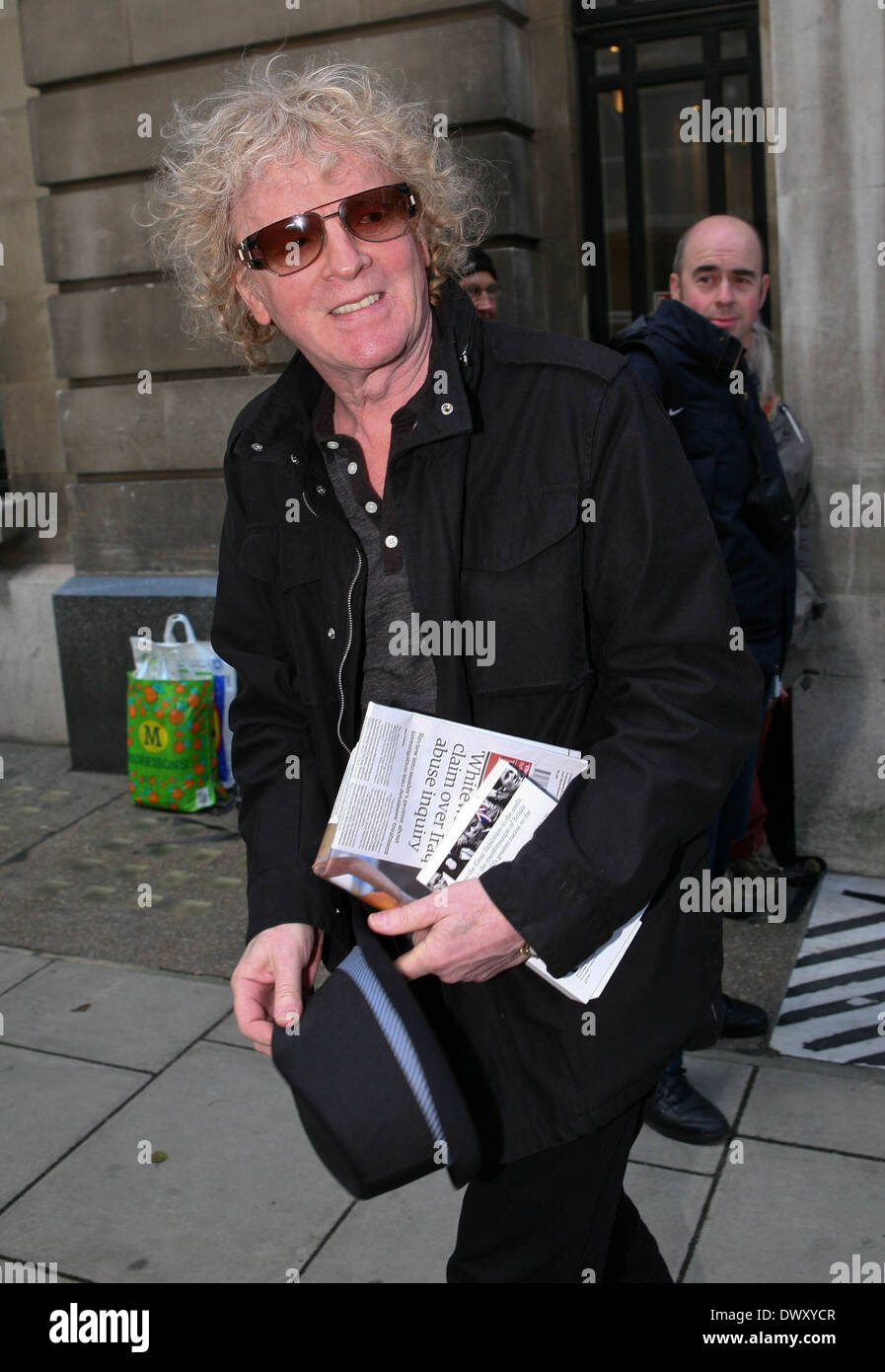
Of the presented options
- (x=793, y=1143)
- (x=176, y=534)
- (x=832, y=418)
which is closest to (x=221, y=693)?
(x=176, y=534)

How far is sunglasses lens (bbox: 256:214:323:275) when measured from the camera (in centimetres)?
197

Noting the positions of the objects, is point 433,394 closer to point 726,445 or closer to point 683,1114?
point 726,445

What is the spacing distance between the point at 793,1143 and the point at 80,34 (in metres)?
5.87

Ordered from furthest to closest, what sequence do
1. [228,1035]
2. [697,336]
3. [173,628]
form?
[173,628] < [228,1035] < [697,336]

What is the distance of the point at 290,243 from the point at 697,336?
2.02 meters

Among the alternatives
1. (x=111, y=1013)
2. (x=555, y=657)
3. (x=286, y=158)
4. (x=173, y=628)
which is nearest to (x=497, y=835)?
(x=555, y=657)

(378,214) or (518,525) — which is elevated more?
(378,214)

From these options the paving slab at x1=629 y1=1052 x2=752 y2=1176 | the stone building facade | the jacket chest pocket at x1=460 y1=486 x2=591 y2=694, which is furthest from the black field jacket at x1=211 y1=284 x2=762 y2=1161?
the stone building facade

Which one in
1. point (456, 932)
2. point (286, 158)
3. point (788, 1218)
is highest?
point (286, 158)

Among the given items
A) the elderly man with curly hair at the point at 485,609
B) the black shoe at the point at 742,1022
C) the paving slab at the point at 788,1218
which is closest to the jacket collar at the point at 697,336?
the elderly man with curly hair at the point at 485,609

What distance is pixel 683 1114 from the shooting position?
3525mm

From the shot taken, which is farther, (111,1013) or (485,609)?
(111,1013)

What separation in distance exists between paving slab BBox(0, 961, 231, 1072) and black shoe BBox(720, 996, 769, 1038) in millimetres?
1570
